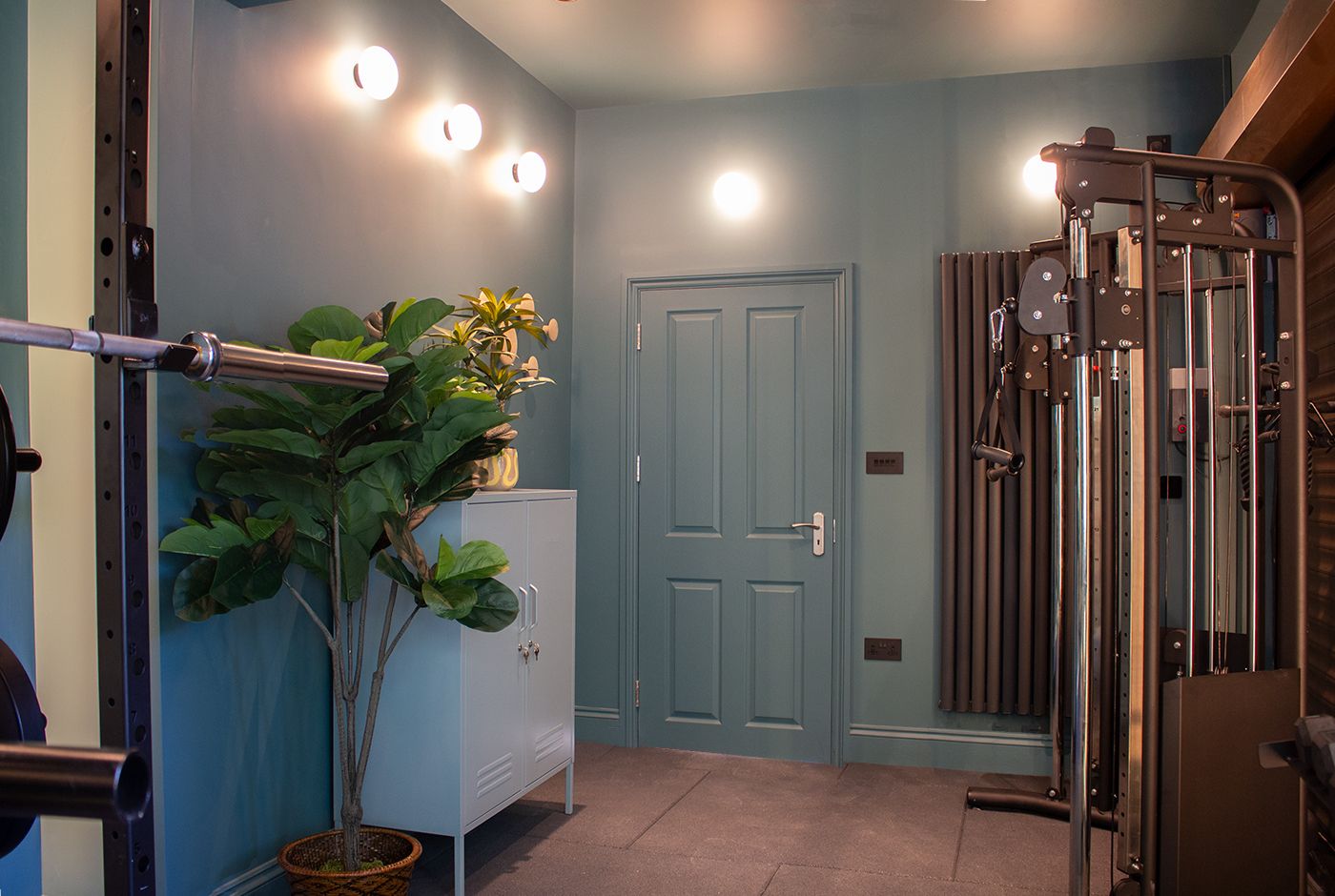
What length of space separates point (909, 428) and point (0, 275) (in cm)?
334

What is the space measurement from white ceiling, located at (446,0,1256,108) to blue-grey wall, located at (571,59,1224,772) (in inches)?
5.4

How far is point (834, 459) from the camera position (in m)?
4.52

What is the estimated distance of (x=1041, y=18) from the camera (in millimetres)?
3814

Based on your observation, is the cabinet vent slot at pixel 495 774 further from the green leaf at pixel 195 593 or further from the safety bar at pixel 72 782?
the safety bar at pixel 72 782

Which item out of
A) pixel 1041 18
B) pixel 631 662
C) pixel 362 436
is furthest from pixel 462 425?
pixel 1041 18

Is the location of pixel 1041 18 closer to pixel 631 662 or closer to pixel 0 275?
pixel 631 662

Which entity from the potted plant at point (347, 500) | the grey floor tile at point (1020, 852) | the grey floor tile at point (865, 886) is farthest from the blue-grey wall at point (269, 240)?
the grey floor tile at point (1020, 852)

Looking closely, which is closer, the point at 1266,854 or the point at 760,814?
the point at 1266,854

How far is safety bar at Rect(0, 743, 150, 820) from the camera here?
54cm

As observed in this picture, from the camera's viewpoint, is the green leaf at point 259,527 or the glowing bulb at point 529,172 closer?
the green leaf at point 259,527

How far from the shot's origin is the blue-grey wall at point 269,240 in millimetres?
2486

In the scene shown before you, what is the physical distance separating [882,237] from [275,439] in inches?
117

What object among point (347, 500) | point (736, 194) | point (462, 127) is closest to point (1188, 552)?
point (347, 500)

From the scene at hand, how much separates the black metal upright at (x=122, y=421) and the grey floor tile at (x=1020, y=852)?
2668 millimetres
